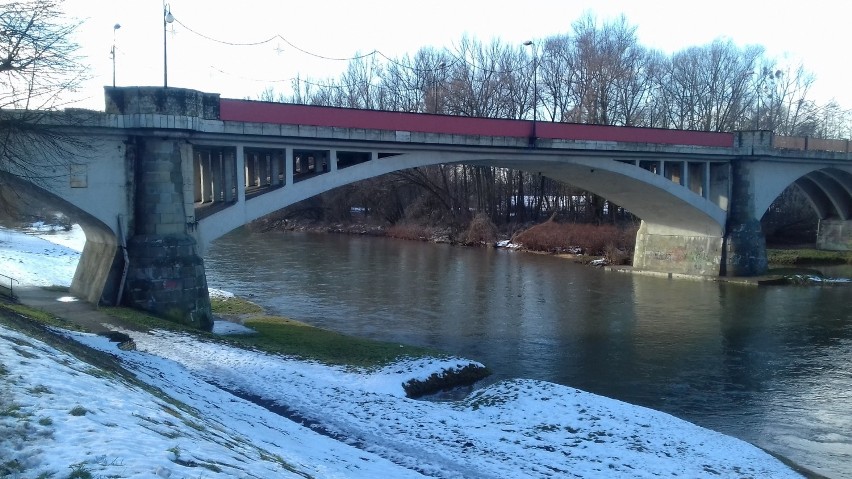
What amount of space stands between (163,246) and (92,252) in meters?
3.06

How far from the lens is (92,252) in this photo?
58.1 ft

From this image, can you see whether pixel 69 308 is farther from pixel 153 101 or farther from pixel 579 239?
pixel 579 239

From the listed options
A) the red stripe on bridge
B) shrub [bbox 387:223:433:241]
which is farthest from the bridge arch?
shrub [bbox 387:223:433:241]

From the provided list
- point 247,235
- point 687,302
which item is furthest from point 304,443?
point 247,235

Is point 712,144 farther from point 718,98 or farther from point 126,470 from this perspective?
point 126,470

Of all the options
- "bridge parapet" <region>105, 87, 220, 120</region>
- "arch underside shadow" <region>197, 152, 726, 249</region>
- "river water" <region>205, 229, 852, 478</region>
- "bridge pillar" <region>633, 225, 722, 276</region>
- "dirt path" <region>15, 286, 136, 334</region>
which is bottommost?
"river water" <region>205, 229, 852, 478</region>

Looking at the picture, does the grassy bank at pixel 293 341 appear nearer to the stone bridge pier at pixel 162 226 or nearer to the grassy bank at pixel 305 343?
the grassy bank at pixel 305 343

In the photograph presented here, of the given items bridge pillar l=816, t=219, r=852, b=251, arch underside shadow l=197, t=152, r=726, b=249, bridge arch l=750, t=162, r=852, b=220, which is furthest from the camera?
bridge pillar l=816, t=219, r=852, b=251

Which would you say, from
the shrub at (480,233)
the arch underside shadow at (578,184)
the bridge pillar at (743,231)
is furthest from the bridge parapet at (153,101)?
the shrub at (480,233)

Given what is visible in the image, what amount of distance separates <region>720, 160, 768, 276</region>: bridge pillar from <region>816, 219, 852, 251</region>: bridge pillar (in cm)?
1049

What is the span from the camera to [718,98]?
168 feet

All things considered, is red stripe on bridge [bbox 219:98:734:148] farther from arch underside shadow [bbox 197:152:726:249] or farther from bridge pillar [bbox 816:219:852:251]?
bridge pillar [bbox 816:219:852:251]

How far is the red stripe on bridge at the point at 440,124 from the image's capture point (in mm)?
17797

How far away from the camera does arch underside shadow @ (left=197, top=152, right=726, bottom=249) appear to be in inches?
700
